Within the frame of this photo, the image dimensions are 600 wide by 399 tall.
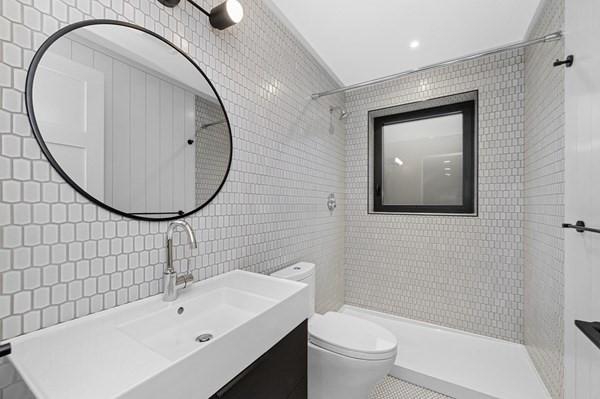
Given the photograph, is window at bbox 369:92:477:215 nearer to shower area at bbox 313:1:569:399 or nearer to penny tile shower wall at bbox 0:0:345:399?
shower area at bbox 313:1:569:399

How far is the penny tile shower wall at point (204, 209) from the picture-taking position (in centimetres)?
69

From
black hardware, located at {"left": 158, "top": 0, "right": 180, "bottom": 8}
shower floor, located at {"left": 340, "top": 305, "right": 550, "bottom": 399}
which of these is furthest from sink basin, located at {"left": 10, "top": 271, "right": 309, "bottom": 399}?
shower floor, located at {"left": 340, "top": 305, "right": 550, "bottom": 399}

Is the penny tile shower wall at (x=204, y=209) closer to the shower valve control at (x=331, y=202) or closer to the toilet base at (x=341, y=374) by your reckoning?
the shower valve control at (x=331, y=202)

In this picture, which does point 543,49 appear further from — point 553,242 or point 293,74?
point 293,74

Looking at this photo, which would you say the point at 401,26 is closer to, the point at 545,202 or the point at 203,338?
the point at 545,202

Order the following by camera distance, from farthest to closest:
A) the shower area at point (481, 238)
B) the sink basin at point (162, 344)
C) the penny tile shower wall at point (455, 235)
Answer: the penny tile shower wall at point (455, 235) → the shower area at point (481, 238) → the sink basin at point (162, 344)

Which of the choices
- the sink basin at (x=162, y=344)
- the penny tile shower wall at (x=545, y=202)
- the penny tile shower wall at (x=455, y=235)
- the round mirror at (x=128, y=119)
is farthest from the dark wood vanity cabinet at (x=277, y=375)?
the penny tile shower wall at (x=455, y=235)

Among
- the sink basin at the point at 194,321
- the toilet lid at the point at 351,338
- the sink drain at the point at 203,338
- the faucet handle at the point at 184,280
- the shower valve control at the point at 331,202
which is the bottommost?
the toilet lid at the point at 351,338

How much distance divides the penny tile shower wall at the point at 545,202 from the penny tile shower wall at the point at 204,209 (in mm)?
1462

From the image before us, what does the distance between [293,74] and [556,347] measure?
229 centimetres

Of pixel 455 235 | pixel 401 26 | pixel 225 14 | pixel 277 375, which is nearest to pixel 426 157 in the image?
pixel 455 235

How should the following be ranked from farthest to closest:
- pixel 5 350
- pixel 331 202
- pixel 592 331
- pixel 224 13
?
pixel 331 202 → pixel 224 13 → pixel 592 331 → pixel 5 350

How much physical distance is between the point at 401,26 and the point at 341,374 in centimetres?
216

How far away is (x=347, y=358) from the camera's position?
131 centimetres
